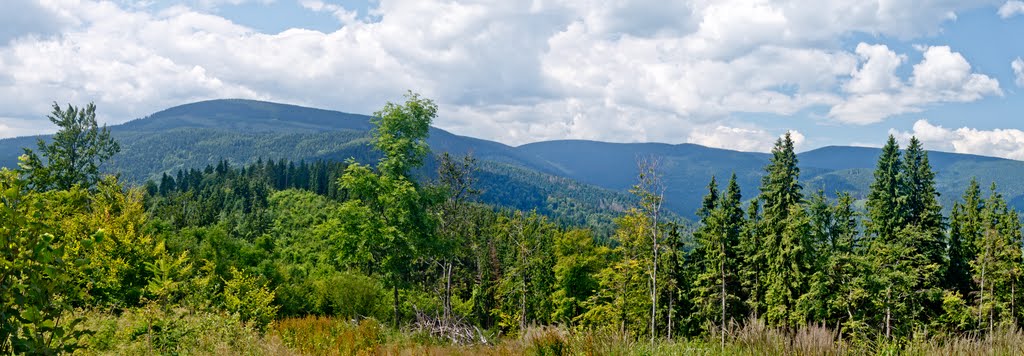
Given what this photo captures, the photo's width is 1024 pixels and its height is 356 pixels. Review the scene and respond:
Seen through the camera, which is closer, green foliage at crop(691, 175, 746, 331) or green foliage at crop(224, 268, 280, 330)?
green foliage at crop(224, 268, 280, 330)

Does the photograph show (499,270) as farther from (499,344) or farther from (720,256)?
(499,344)

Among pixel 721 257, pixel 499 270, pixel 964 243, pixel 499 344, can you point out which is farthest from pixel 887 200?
pixel 499 344

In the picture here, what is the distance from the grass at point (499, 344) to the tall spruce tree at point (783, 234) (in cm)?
2522

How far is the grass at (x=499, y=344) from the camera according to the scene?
252 inches

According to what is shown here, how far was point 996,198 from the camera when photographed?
34688 mm

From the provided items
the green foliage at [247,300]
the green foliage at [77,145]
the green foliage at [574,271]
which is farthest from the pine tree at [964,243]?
the green foliage at [77,145]

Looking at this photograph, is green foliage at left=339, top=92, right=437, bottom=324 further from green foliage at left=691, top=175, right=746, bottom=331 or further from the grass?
green foliage at left=691, top=175, right=746, bottom=331

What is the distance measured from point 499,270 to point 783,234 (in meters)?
32.4

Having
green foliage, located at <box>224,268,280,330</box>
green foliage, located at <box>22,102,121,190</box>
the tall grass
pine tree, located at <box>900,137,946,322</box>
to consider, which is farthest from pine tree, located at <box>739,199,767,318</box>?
green foliage, located at <box>22,102,121,190</box>

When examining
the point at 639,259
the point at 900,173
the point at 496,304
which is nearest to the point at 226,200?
the point at 496,304

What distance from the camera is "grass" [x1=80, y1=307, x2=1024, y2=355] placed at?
640 cm

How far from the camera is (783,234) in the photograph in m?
32.1

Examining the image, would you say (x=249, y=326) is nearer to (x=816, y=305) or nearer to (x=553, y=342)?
(x=553, y=342)

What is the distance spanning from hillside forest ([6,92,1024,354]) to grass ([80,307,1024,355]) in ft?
0.17
